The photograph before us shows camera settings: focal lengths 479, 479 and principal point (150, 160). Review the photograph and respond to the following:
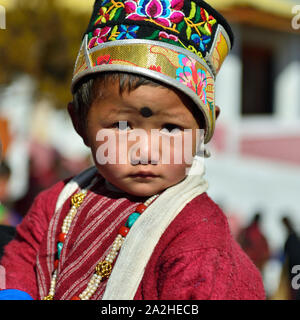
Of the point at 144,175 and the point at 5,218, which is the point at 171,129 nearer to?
the point at 144,175

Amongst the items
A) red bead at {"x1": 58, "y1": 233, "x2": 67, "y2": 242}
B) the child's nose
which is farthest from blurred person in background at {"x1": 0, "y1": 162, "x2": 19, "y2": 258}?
the child's nose

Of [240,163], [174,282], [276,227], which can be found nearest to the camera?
[174,282]

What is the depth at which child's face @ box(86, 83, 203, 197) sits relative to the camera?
3.96ft

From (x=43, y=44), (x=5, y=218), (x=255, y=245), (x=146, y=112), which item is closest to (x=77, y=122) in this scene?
(x=146, y=112)

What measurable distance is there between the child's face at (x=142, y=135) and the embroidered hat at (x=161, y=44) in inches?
1.8

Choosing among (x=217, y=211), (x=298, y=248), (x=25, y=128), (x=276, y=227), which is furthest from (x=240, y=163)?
(x=217, y=211)

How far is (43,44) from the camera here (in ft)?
22.7

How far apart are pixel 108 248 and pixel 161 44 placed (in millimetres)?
566

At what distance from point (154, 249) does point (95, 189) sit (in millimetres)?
358

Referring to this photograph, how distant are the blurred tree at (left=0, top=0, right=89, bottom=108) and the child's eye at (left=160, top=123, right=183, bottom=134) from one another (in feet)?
18.2

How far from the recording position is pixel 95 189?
150 centimetres

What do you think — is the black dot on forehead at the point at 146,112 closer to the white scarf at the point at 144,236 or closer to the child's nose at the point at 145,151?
the child's nose at the point at 145,151

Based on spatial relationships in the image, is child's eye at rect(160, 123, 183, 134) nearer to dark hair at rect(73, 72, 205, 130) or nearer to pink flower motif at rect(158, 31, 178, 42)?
dark hair at rect(73, 72, 205, 130)
